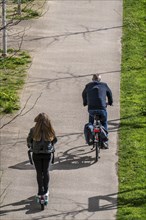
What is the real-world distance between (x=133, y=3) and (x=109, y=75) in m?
7.55

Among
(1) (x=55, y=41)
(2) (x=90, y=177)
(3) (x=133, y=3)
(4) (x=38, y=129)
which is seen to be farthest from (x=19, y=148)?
(3) (x=133, y=3)

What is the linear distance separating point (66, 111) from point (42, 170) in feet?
15.8

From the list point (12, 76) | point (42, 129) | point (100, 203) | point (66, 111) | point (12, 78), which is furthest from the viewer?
point (12, 76)

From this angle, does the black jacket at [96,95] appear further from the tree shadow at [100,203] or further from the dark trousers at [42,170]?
the dark trousers at [42,170]

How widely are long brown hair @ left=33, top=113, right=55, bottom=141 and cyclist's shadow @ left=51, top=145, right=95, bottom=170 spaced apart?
2.15m

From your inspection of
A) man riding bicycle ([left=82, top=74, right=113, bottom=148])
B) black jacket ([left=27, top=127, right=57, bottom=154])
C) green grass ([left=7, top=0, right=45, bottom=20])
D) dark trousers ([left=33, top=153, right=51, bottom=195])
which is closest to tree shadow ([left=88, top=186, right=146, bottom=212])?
dark trousers ([left=33, top=153, right=51, bottom=195])

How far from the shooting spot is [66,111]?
19.9 metres

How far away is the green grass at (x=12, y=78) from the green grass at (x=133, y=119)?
8.26ft

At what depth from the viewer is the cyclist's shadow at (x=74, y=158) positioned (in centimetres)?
1708

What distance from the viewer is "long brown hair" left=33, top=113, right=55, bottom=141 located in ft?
48.4

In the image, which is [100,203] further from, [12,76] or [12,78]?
[12,76]

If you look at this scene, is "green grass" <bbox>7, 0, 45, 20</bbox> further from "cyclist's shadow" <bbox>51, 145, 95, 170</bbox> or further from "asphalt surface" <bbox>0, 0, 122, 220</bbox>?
"cyclist's shadow" <bbox>51, 145, 95, 170</bbox>

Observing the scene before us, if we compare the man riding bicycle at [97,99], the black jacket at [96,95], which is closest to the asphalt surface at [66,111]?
the man riding bicycle at [97,99]

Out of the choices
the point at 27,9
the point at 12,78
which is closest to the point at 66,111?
the point at 12,78
